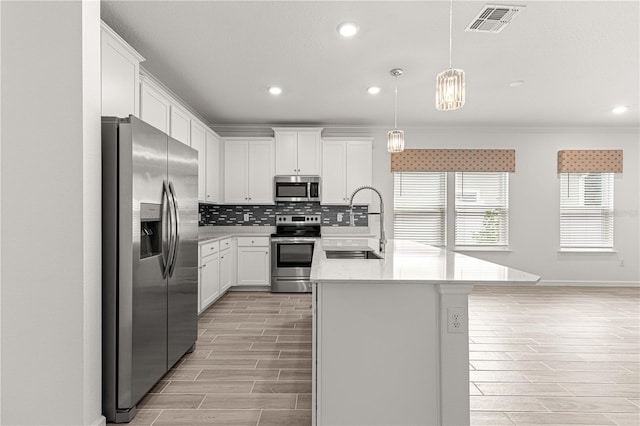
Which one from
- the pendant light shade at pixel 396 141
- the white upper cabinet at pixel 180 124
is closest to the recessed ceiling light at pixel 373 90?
the pendant light shade at pixel 396 141

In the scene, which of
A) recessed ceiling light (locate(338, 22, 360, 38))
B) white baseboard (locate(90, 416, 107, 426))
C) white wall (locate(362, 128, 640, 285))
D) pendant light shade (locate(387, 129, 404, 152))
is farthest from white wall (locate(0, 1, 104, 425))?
white wall (locate(362, 128, 640, 285))

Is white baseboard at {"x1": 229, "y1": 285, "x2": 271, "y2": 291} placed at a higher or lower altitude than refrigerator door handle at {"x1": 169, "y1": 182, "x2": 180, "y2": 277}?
lower

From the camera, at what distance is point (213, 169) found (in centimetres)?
541

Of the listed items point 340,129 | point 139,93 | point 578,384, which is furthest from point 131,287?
point 340,129

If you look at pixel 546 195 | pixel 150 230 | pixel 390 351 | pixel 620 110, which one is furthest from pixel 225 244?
pixel 620 110

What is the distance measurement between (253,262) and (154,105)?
9.08 feet

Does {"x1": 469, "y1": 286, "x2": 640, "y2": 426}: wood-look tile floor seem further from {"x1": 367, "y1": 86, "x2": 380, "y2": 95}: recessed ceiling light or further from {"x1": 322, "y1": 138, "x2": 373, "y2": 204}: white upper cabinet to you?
{"x1": 367, "y1": 86, "x2": 380, "y2": 95}: recessed ceiling light

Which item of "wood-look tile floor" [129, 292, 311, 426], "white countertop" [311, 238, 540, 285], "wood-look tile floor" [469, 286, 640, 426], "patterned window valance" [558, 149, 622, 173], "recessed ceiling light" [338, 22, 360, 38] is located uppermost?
"recessed ceiling light" [338, 22, 360, 38]

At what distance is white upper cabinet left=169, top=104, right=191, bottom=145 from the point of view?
3936 mm

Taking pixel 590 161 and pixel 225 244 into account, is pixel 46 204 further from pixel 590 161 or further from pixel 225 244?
pixel 590 161

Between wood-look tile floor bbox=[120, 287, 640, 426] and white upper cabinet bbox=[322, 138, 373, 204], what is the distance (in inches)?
75.1

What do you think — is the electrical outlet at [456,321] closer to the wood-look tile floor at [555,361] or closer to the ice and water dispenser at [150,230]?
the wood-look tile floor at [555,361]

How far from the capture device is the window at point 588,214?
246 inches

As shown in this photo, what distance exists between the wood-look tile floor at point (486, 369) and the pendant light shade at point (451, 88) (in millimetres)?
1825
